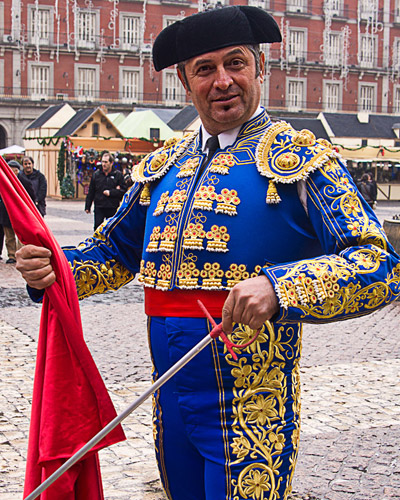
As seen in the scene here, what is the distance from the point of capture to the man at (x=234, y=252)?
219 cm

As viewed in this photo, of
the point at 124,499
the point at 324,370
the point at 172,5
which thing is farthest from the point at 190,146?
the point at 172,5

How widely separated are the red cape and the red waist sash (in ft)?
0.81

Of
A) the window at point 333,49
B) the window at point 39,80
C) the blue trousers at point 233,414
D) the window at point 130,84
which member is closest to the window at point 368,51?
the window at point 333,49

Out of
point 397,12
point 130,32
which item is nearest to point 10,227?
point 130,32

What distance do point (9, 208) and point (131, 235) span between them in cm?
50

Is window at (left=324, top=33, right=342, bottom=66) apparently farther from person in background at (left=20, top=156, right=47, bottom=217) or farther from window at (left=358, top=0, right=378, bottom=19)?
person in background at (left=20, top=156, right=47, bottom=217)

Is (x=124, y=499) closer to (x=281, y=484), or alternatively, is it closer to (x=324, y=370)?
(x=281, y=484)

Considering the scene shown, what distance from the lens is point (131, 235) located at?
105 inches

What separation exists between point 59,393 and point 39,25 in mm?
44791

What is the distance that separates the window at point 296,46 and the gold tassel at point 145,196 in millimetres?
50612

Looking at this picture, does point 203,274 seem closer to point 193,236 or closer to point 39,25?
point 193,236

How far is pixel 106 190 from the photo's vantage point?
1245 cm

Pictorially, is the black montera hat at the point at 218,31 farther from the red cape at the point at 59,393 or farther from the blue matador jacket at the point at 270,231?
the red cape at the point at 59,393

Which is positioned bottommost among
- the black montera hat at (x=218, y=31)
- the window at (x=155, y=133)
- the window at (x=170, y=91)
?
the black montera hat at (x=218, y=31)
